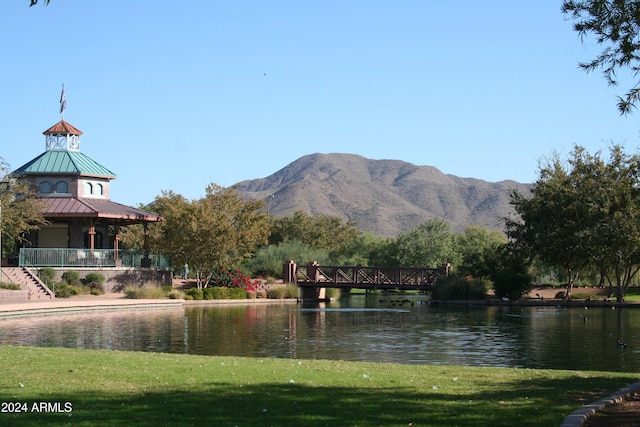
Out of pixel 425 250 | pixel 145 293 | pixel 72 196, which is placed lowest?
pixel 145 293

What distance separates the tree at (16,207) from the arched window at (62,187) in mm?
4284

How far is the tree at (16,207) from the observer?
147ft

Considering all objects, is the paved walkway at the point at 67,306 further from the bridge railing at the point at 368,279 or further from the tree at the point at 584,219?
the tree at the point at 584,219

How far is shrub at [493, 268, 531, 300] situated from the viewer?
157ft

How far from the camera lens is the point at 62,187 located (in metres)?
55.1

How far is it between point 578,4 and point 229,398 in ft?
26.3

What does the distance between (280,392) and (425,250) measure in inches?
2441

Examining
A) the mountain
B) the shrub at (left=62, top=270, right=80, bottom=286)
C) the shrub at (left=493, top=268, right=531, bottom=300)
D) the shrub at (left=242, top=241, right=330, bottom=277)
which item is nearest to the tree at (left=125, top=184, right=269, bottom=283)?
the shrub at (left=242, top=241, right=330, bottom=277)

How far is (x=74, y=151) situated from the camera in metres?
57.9

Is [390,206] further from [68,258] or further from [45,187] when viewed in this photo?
[68,258]

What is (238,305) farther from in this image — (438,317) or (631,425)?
(631,425)

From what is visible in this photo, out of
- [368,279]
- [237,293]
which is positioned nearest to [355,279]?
[368,279]

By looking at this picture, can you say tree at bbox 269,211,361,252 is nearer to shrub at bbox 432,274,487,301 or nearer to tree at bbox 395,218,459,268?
tree at bbox 395,218,459,268

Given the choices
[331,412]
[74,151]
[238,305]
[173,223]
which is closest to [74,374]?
[331,412]
